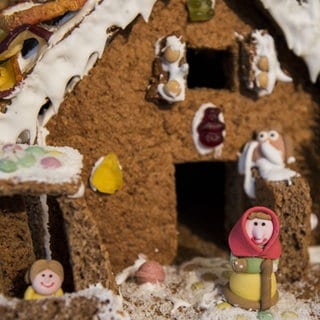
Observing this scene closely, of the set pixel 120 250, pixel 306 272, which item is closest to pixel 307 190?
pixel 306 272

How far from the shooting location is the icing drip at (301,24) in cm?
391

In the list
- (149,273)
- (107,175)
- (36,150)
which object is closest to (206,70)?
(107,175)

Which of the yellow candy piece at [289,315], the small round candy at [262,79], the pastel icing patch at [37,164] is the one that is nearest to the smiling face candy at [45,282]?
the pastel icing patch at [37,164]

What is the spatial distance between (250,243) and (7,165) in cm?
144

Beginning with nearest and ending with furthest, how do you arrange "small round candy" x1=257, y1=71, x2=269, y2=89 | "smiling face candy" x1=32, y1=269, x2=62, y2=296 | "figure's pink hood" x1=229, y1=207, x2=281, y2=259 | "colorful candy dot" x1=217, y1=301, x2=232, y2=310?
"smiling face candy" x1=32, y1=269, x2=62, y2=296 → "figure's pink hood" x1=229, y1=207, x2=281, y2=259 → "colorful candy dot" x1=217, y1=301, x2=232, y2=310 → "small round candy" x1=257, y1=71, x2=269, y2=89

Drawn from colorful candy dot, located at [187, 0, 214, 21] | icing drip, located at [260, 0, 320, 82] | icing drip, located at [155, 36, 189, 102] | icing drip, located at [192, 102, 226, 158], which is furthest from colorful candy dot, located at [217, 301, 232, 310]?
colorful candy dot, located at [187, 0, 214, 21]

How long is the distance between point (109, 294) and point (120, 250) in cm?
120

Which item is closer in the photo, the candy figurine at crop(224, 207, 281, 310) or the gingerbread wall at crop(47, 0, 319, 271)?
the candy figurine at crop(224, 207, 281, 310)

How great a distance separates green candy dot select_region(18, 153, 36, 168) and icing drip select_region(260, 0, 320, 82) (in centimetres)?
195

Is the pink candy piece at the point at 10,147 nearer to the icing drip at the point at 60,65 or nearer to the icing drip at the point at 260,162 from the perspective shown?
the icing drip at the point at 60,65

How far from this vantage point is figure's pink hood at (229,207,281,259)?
3.34 meters

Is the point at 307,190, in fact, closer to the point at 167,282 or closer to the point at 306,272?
the point at 306,272

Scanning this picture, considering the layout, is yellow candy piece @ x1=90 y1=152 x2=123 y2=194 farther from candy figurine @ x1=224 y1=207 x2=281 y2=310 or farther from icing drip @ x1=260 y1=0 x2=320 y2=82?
icing drip @ x1=260 y1=0 x2=320 y2=82

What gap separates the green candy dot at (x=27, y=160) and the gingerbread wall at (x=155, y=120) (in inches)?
31.4
